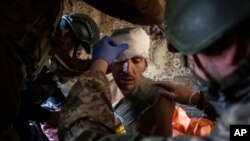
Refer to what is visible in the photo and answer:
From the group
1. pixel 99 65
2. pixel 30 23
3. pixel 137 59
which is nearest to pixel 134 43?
pixel 137 59

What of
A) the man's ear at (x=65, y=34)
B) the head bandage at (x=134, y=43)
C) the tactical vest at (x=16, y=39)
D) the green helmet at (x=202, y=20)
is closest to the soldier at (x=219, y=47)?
the green helmet at (x=202, y=20)

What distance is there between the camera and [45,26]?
1.72 metres

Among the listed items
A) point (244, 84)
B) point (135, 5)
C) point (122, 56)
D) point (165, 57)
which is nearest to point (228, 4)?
point (244, 84)

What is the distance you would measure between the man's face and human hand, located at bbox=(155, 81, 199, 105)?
0.17 m

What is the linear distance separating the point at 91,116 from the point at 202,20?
55cm

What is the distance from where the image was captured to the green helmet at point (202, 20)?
93 cm

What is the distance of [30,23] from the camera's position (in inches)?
62.2

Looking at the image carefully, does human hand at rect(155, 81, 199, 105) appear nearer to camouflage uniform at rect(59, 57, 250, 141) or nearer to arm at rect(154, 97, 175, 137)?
arm at rect(154, 97, 175, 137)

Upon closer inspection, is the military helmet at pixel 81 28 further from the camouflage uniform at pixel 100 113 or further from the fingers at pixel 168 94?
the camouflage uniform at pixel 100 113

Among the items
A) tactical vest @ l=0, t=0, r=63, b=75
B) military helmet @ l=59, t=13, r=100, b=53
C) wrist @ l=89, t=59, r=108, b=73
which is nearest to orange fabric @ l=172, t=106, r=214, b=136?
military helmet @ l=59, t=13, r=100, b=53

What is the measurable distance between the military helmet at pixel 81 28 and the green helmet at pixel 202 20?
67.1 inches

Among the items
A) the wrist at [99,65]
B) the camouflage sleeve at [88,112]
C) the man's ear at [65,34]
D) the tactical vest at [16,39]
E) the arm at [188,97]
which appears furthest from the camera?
the man's ear at [65,34]

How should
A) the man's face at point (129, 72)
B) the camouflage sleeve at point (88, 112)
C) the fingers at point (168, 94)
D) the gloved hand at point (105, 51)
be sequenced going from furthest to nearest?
the man's face at point (129, 72) < the fingers at point (168, 94) < the gloved hand at point (105, 51) < the camouflage sleeve at point (88, 112)

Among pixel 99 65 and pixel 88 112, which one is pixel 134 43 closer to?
pixel 99 65
